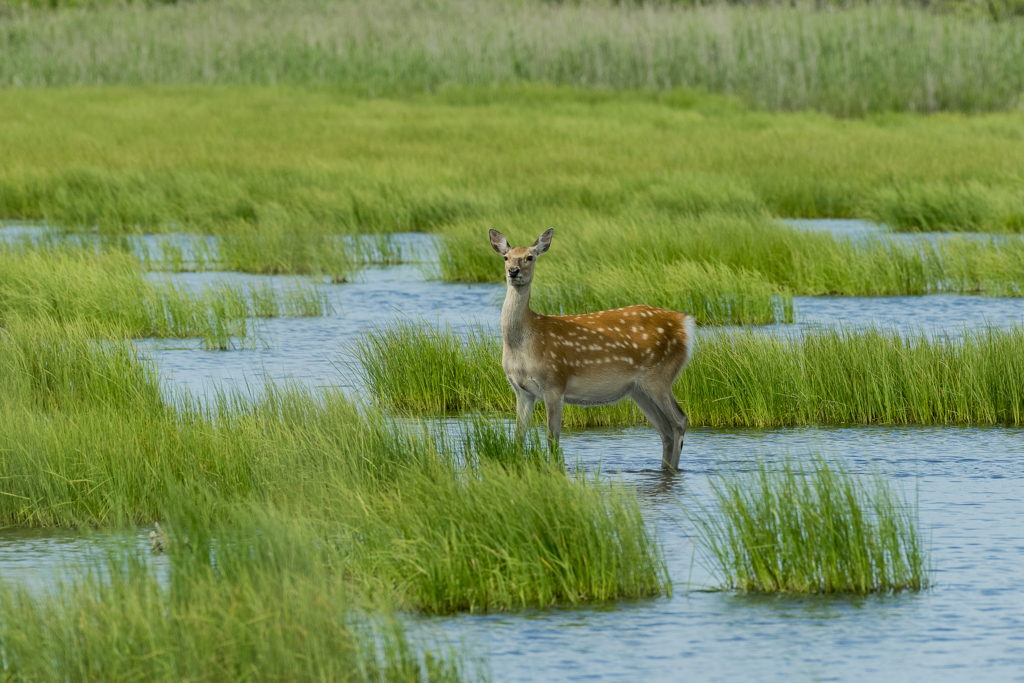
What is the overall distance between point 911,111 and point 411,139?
1382cm

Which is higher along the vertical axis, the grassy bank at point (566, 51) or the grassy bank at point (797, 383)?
the grassy bank at point (566, 51)

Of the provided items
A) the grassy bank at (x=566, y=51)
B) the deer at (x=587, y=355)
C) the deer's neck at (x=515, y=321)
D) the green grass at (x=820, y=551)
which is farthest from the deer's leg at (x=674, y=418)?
the grassy bank at (x=566, y=51)

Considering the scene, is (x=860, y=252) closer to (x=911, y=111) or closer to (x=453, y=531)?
(x=453, y=531)

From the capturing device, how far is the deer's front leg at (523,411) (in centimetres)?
949

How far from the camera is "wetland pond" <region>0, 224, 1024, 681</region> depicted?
6461 millimetres

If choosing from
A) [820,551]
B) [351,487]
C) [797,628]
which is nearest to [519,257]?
[351,487]

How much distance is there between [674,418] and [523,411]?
3.33 feet

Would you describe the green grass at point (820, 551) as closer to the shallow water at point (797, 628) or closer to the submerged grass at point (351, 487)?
the shallow water at point (797, 628)

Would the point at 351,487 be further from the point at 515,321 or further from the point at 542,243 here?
the point at 542,243

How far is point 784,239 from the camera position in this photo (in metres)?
19.3

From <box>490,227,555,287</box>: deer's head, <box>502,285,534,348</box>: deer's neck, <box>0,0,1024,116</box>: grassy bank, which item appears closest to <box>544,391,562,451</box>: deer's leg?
<box>502,285,534,348</box>: deer's neck

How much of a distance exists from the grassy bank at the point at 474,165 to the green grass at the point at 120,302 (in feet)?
14.4

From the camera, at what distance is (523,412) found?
32.1ft

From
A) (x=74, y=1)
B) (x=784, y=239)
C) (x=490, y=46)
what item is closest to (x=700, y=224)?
(x=784, y=239)
